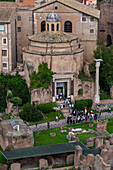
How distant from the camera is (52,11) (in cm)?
7406

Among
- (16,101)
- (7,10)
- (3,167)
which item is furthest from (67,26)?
(3,167)

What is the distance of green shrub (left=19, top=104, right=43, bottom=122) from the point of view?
61.1 metres

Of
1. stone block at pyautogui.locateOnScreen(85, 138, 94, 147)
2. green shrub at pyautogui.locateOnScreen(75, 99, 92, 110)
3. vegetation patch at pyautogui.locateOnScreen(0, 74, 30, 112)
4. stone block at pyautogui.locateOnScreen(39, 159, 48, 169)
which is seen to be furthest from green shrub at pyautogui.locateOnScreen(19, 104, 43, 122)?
stone block at pyautogui.locateOnScreen(39, 159, 48, 169)

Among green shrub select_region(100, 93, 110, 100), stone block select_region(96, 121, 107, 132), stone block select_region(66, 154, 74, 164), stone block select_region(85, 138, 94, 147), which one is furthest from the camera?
green shrub select_region(100, 93, 110, 100)

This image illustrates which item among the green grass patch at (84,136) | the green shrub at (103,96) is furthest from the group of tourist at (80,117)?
the green shrub at (103,96)

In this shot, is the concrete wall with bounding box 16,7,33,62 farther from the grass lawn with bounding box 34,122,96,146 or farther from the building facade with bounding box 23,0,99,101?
the grass lawn with bounding box 34,122,96,146

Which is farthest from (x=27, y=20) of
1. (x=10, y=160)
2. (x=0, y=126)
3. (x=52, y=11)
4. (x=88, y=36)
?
(x=10, y=160)

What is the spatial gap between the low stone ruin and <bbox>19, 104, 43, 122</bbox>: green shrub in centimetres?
616

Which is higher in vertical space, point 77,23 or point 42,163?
point 77,23

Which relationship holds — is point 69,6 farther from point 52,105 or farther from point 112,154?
point 112,154

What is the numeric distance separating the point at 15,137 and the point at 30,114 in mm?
9382

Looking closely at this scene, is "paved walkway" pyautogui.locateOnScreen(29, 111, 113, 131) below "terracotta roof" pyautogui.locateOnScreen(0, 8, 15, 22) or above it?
below

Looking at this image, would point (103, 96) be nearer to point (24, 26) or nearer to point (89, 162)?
point (24, 26)

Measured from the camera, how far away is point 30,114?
61125 millimetres
